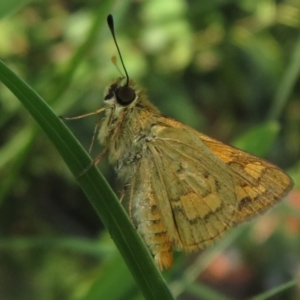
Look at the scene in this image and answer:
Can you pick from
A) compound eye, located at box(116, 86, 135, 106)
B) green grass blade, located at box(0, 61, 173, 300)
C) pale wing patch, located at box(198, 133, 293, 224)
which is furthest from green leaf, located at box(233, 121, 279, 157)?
green grass blade, located at box(0, 61, 173, 300)

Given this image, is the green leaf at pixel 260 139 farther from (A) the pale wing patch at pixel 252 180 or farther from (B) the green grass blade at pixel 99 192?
(B) the green grass blade at pixel 99 192

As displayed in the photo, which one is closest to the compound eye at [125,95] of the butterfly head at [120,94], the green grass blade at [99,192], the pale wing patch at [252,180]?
the butterfly head at [120,94]

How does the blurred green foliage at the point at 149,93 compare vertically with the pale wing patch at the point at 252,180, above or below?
below

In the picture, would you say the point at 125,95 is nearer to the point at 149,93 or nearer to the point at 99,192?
the point at 99,192

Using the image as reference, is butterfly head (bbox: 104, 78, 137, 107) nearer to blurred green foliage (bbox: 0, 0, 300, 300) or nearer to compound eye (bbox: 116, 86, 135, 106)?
compound eye (bbox: 116, 86, 135, 106)

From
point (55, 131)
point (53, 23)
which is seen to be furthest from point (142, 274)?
point (53, 23)

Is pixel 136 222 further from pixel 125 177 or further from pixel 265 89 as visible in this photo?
pixel 265 89
